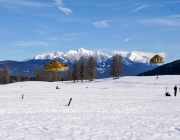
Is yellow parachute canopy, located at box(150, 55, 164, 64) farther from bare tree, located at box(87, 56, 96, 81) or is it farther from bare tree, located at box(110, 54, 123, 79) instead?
bare tree, located at box(87, 56, 96, 81)

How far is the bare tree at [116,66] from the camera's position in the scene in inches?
4442

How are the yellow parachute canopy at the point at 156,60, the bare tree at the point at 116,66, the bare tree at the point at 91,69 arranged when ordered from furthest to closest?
the bare tree at the point at 116,66 < the bare tree at the point at 91,69 < the yellow parachute canopy at the point at 156,60

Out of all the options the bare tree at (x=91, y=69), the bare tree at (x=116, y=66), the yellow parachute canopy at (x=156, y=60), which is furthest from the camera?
the bare tree at (x=116, y=66)

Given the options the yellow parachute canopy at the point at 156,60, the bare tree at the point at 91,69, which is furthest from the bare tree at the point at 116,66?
the yellow parachute canopy at the point at 156,60

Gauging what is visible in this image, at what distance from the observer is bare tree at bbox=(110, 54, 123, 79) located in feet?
370

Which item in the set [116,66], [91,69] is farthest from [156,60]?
[116,66]

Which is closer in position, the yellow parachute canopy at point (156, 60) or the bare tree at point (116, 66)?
the yellow parachute canopy at point (156, 60)

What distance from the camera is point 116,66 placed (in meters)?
114

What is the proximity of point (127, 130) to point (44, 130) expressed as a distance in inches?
170

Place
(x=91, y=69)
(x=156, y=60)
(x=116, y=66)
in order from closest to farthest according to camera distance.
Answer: (x=156, y=60), (x=91, y=69), (x=116, y=66)

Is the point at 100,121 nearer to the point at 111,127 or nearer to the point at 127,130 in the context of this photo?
the point at 111,127

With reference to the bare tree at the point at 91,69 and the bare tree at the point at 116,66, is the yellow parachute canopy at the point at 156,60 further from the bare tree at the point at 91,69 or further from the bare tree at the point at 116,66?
the bare tree at the point at 91,69

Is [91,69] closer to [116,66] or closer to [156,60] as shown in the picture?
[116,66]

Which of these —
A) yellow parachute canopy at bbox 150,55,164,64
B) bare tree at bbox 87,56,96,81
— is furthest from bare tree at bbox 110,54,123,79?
yellow parachute canopy at bbox 150,55,164,64
